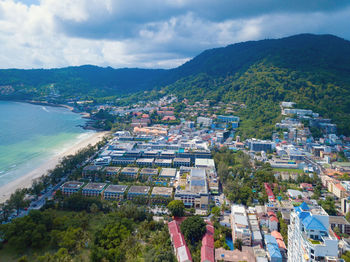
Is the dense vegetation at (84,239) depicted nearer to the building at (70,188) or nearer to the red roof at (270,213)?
the building at (70,188)

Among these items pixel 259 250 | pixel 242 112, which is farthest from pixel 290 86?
pixel 259 250

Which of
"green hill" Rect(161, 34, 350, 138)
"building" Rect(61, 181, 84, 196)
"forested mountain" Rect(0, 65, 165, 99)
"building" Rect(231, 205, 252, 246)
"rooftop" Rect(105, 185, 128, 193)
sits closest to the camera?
"building" Rect(231, 205, 252, 246)

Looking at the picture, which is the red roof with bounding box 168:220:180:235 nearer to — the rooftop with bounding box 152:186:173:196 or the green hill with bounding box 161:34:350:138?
the rooftop with bounding box 152:186:173:196

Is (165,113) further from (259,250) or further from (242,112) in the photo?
(259,250)

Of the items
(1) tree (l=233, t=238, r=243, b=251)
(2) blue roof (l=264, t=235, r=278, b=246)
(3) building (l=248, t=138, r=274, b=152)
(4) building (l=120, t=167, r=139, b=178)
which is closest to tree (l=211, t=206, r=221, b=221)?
(1) tree (l=233, t=238, r=243, b=251)

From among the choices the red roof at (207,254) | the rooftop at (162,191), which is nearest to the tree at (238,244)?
the red roof at (207,254)

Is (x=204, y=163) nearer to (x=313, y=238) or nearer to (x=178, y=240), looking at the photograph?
(x=178, y=240)
